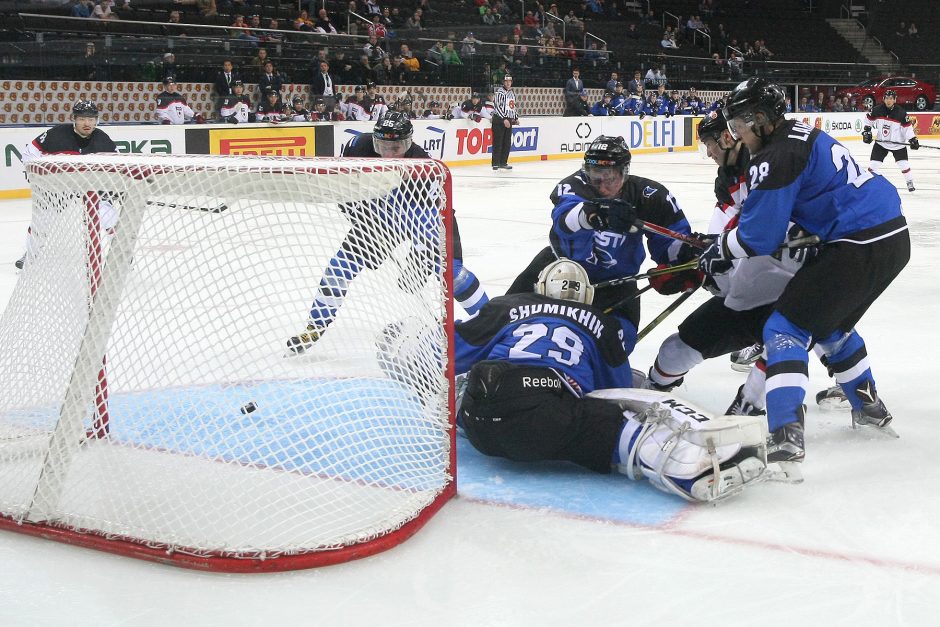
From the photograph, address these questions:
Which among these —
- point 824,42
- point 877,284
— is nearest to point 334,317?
point 877,284

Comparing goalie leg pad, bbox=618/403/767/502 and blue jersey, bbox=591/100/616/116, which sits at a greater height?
blue jersey, bbox=591/100/616/116

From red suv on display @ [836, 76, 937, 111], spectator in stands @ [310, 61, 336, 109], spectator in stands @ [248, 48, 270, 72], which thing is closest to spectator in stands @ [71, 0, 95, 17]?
spectator in stands @ [248, 48, 270, 72]

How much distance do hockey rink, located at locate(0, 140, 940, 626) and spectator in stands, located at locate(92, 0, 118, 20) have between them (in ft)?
35.8

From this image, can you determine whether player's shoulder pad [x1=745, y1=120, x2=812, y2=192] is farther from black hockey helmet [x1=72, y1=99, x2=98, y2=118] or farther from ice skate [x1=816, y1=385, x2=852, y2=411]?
black hockey helmet [x1=72, y1=99, x2=98, y2=118]

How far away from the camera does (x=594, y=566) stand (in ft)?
7.14

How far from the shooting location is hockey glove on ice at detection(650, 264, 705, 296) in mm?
3701

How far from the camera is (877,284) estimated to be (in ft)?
9.55

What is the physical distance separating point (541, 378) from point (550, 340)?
16 cm

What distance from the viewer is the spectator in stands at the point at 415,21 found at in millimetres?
17141

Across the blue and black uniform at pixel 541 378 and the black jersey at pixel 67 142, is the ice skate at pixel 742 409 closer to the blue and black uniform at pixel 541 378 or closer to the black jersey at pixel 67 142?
the blue and black uniform at pixel 541 378

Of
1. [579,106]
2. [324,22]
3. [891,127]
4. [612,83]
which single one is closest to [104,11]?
[324,22]

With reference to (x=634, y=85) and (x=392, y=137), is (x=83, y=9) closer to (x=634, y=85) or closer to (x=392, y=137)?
(x=392, y=137)

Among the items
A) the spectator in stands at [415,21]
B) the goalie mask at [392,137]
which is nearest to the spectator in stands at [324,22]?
the spectator in stands at [415,21]

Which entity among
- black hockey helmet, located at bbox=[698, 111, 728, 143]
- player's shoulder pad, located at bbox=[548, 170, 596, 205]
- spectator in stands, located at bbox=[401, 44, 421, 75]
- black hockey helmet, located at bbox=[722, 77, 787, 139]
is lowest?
player's shoulder pad, located at bbox=[548, 170, 596, 205]
